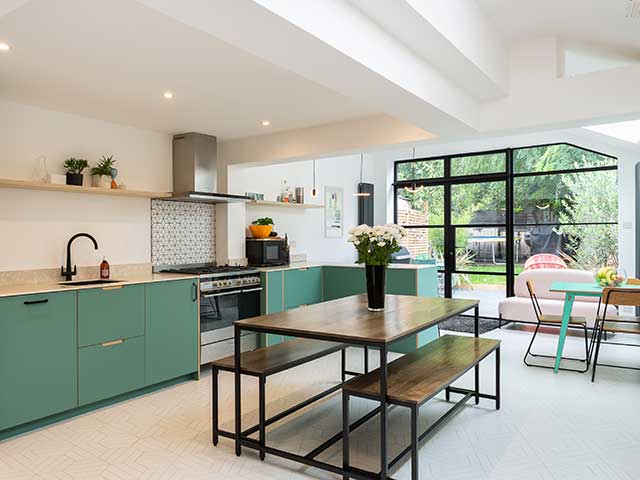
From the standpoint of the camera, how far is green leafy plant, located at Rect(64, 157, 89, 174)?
4277 mm

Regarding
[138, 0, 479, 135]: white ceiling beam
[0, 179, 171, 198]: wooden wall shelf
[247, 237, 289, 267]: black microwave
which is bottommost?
[247, 237, 289, 267]: black microwave

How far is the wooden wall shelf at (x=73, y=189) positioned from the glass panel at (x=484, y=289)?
16.7 feet

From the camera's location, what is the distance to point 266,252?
5707 mm

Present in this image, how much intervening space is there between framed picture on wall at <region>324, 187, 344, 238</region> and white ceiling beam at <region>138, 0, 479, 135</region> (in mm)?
3945

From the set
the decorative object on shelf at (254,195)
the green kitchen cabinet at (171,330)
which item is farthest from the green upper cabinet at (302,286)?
the green kitchen cabinet at (171,330)

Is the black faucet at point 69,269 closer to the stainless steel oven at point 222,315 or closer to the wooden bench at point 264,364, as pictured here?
the stainless steel oven at point 222,315

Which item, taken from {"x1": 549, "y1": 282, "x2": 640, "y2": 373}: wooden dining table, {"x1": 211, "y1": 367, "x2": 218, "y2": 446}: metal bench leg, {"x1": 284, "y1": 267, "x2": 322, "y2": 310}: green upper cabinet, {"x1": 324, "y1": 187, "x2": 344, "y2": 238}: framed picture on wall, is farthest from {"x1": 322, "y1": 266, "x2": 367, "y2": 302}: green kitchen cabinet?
{"x1": 211, "y1": 367, "x2": 218, "y2": 446}: metal bench leg

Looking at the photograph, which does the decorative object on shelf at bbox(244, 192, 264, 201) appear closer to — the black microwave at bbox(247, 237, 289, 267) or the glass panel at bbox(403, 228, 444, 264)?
the black microwave at bbox(247, 237, 289, 267)

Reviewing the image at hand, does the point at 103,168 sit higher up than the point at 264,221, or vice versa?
the point at 103,168

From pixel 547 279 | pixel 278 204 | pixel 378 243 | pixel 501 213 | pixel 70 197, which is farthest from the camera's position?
pixel 501 213

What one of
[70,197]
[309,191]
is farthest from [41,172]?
[309,191]

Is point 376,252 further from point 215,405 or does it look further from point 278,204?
point 278,204

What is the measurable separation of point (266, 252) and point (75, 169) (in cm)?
222

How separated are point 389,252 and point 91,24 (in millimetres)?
2241
